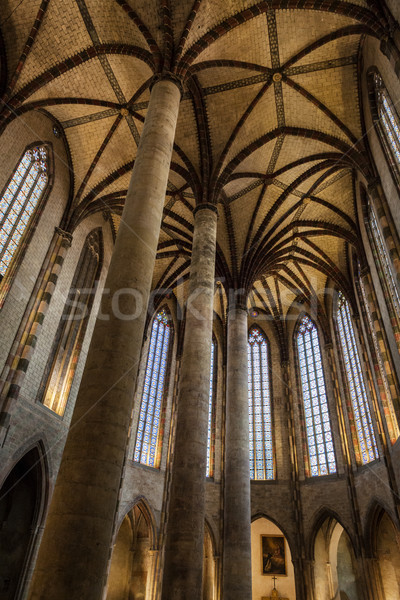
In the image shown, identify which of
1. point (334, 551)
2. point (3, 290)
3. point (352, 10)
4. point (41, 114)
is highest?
point (41, 114)

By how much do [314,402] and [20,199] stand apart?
15433 millimetres

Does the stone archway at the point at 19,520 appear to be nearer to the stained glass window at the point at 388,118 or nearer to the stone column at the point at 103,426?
the stone column at the point at 103,426

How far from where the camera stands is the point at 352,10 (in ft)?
33.3

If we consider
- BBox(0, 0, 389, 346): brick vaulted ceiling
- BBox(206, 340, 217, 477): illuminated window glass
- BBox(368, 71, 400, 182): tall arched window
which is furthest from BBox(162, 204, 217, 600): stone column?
BBox(206, 340, 217, 477): illuminated window glass

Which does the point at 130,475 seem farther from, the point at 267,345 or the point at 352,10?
the point at 352,10

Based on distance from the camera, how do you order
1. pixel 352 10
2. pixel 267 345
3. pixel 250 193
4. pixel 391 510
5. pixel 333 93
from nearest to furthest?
pixel 352 10
pixel 333 93
pixel 391 510
pixel 250 193
pixel 267 345

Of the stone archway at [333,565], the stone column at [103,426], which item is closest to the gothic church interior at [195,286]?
the stone column at [103,426]

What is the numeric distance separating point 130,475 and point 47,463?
16.5ft

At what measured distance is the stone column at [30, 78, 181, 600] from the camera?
4.20 meters

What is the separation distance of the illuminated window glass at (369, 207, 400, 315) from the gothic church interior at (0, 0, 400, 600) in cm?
13

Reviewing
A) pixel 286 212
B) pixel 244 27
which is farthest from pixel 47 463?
pixel 244 27

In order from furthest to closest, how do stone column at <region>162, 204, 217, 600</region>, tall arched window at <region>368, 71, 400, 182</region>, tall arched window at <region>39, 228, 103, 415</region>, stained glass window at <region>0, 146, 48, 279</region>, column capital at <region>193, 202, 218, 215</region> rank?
tall arched window at <region>39, 228, 103, 415</region>, column capital at <region>193, 202, 218, 215</region>, stained glass window at <region>0, 146, 48, 279</region>, tall arched window at <region>368, 71, 400, 182</region>, stone column at <region>162, 204, 217, 600</region>

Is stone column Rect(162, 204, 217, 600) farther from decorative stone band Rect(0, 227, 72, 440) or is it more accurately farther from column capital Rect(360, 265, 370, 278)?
column capital Rect(360, 265, 370, 278)

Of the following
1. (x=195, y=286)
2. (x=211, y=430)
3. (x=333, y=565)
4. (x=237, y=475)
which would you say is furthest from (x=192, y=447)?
(x=333, y=565)
